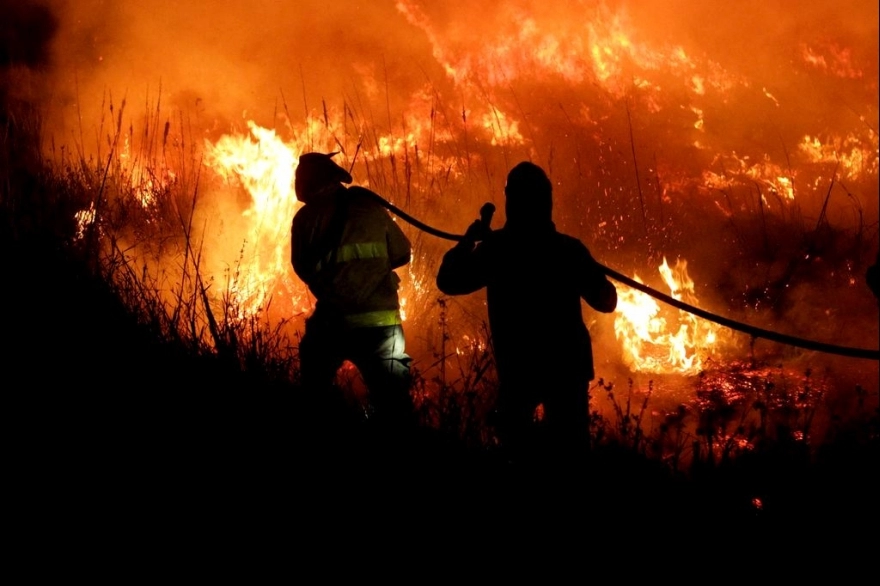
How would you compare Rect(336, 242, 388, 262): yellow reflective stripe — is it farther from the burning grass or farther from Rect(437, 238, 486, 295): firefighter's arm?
Rect(437, 238, 486, 295): firefighter's arm

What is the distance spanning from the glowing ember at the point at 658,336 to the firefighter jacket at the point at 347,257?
2.55 metres

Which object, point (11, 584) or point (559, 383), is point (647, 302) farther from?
point (11, 584)

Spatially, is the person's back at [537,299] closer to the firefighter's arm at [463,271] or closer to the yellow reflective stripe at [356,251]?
the firefighter's arm at [463,271]

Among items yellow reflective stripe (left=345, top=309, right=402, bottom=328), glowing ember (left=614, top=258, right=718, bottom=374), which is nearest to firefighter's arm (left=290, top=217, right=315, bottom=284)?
yellow reflective stripe (left=345, top=309, right=402, bottom=328)

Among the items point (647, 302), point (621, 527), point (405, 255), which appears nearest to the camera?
point (621, 527)

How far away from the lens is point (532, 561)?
2.63 m

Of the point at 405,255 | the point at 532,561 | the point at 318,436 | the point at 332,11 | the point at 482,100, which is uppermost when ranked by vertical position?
the point at 332,11

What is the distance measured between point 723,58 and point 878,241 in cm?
289

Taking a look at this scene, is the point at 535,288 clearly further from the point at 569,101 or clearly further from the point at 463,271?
the point at 569,101

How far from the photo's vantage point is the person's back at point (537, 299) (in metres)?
3.08

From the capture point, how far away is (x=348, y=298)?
3883 millimetres

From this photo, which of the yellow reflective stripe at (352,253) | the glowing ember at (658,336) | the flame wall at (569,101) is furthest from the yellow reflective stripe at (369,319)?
the flame wall at (569,101)

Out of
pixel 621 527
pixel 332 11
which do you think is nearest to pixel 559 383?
pixel 621 527

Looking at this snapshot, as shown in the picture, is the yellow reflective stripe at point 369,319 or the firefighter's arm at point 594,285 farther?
the yellow reflective stripe at point 369,319
